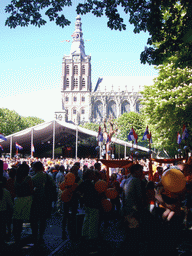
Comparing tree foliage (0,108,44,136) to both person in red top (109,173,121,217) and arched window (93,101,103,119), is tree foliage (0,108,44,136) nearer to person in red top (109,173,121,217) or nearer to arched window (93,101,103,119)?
arched window (93,101,103,119)

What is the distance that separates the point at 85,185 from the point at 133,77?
107683 millimetres

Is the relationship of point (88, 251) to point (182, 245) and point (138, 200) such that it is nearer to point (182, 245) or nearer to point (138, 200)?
point (138, 200)

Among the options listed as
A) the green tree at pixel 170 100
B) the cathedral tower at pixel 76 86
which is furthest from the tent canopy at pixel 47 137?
the cathedral tower at pixel 76 86

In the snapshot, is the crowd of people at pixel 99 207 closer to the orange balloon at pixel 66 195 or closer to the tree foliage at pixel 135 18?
the orange balloon at pixel 66 195

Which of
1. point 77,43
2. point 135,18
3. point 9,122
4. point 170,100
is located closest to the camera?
point 135,18

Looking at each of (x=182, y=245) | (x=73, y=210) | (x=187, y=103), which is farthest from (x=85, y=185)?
(x=187, y=103)

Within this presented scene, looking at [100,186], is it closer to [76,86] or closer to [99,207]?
[99,207]

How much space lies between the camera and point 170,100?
17.1 m

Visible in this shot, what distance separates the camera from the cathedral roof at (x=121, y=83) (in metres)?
106

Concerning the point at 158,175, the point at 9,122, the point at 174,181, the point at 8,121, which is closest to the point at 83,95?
the point at 9,122

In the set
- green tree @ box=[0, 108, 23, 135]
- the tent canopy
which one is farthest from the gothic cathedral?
the tent canopy

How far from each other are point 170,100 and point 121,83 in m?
92.0

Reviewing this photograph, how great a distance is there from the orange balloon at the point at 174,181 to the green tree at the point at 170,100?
12.6 meters

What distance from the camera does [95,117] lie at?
101 m
